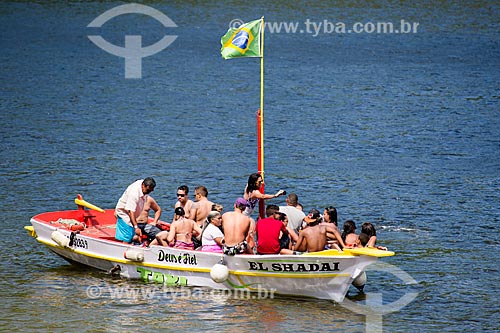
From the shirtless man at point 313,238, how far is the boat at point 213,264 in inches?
21.1

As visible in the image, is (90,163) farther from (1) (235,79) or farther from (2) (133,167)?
(1) (235,79)

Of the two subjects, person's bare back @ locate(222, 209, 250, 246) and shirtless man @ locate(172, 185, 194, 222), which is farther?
shirtless man @ locate(172, 185, 194, 222)

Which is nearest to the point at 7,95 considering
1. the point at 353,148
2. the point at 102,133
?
the point at 102,133

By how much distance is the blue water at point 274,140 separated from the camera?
20.2 m

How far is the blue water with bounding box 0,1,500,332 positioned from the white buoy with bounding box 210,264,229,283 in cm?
68

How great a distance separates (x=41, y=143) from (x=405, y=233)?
1652 cm

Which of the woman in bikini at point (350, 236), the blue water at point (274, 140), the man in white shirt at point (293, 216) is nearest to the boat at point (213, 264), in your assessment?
the blue water at point (274, 140)

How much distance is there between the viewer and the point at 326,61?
Answer: 55.2 m

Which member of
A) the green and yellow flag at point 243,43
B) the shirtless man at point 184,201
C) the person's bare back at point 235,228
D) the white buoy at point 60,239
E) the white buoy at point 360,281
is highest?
the green and yellow flag at point 243,43

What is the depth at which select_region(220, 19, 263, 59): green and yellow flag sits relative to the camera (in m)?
22.6

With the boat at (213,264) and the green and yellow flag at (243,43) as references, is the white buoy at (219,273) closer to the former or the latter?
the boat at (213,264)

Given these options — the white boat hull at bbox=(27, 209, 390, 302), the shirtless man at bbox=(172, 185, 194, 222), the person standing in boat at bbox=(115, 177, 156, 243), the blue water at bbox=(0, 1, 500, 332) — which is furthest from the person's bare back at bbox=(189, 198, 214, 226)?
the blue water at bbox=(0, 1, 500, 332)

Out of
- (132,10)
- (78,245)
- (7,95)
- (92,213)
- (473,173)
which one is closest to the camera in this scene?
(78,245)

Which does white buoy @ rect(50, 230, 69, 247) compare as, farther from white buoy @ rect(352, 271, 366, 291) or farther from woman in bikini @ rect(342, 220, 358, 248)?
white buoy @ rect(352, 271, 366, 291)
